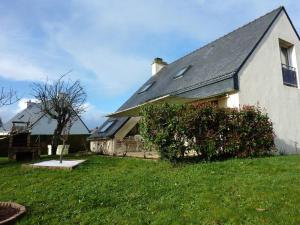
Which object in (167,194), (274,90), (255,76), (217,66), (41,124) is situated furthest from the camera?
(41,124)

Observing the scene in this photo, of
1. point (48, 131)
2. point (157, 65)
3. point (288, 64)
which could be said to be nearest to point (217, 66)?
point (288, 64)

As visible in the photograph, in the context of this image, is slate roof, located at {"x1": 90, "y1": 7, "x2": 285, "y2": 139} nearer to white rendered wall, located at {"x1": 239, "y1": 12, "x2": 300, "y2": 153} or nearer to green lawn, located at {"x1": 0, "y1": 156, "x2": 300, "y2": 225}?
white rendered wall, located at {"x1": 239, "y1": 12, "x2": 300, "y2": 153}

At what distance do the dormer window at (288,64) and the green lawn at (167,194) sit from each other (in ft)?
26.4

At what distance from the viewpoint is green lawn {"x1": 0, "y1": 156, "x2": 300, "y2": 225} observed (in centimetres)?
598

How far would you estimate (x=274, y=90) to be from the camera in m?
16.2

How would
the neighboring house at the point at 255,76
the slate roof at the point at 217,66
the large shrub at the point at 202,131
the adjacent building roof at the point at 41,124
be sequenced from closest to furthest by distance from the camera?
the large shrub at the point at 202,131, the neighboring house at the point at 255,76, the slate roof at the point at 217,66, the adjacent building roof at the point at 41,124

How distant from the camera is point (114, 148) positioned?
65.6 feet

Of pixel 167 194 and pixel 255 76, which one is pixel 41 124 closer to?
pixel 255 76

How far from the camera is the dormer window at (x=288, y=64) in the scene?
17.4 m

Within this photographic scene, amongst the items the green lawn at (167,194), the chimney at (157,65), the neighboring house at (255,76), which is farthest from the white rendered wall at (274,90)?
the chimney at (157,65)

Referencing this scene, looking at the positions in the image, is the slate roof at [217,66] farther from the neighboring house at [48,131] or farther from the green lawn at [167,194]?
the neighboring house at [48,131]

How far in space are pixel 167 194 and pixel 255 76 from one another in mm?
9883

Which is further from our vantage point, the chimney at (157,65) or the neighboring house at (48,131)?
the neighboring house at (48,131)

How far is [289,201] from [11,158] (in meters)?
14.6
